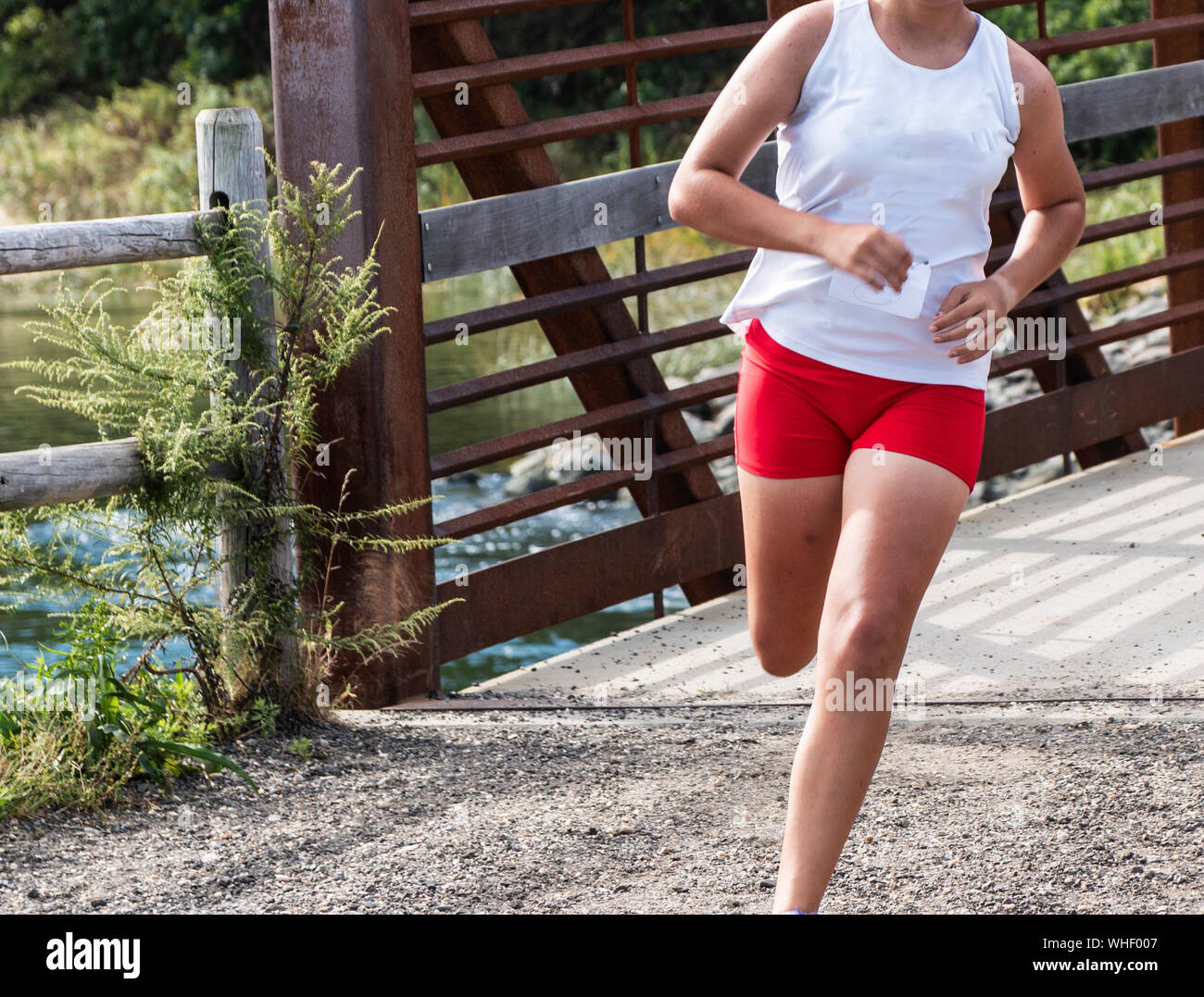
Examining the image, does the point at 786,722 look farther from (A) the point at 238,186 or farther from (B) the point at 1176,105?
(B) the point at 1176,105

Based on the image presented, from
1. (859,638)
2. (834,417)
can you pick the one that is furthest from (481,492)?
(859,638)

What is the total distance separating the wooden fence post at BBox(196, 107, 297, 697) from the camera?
4.18 metres

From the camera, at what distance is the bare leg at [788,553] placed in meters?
2.91

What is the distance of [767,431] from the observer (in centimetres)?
289

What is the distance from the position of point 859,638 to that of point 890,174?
2.69ft

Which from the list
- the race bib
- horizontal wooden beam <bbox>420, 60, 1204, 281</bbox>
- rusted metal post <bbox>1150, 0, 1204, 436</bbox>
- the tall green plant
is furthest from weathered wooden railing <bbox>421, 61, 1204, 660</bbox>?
the race bib

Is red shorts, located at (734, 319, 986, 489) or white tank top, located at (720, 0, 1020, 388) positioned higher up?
white tank top, located at (720, 0, 1020, 388)

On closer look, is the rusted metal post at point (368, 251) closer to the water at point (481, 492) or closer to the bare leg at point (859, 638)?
the water at point (481, 492)

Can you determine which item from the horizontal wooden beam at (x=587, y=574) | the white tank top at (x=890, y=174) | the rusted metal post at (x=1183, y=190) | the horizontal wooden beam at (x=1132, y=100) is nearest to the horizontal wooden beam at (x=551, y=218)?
the horizontal wooden beam at (x=1132, y=100)

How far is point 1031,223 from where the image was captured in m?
3.07

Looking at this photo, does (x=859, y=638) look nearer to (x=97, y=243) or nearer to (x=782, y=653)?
(x=782, y=653)

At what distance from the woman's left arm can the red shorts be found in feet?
0.36

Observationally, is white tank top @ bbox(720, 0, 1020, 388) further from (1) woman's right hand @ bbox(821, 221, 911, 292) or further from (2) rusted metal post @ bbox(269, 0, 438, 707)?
(2) rusted metal post @ bbox(269, 0, 438, 707)

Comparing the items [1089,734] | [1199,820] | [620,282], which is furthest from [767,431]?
[620,282]
